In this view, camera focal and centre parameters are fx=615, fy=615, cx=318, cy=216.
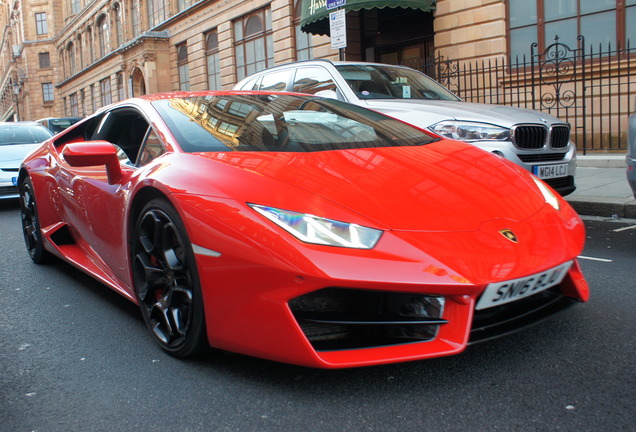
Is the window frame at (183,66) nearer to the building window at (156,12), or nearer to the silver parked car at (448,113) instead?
the building window at (156,12)

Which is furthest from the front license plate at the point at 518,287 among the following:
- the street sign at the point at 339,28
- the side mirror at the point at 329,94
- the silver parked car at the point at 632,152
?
the street sign at the point at 339,28

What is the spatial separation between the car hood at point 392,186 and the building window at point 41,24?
68.6 metres

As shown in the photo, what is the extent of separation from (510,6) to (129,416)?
1313cm

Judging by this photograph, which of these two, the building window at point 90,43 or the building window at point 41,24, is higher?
the building window at point 41,24

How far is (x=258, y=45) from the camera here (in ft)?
69.7

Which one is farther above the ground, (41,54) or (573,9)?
(41,54)

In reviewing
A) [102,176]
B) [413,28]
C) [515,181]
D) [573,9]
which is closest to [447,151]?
[515,181]

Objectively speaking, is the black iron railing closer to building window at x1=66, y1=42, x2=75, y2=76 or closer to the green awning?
the green awning

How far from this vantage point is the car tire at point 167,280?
2424mm

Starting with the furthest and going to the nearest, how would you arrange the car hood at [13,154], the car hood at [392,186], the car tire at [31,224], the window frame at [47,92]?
the window frame at [47,92], the car hood at [13,154], the car tire at [31,224], the car hood at [392,186]

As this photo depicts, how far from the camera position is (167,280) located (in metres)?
2.62

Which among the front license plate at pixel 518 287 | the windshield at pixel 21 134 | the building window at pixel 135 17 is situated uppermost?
the building window at pixel 135 17

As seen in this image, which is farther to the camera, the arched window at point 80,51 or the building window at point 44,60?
the building window at point 44,60

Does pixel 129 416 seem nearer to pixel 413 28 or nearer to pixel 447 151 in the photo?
pixel 447 151
